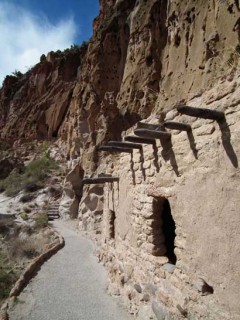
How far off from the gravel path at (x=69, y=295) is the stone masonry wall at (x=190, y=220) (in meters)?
0.58

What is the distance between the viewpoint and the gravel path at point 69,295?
5.54 meters

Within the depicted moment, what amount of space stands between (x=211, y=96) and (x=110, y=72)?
53.2 feet

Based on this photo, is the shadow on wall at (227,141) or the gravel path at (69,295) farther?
the gravel path at (69,295)

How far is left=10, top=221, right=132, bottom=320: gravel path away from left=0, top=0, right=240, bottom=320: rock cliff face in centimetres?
39

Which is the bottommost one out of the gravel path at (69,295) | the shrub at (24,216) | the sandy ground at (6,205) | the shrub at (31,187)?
the gravel path at (69,295)

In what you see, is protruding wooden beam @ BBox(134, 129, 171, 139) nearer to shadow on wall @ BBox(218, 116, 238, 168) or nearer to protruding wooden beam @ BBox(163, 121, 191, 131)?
protruding wooden beam @ BBox(163, 121, 191, 131)

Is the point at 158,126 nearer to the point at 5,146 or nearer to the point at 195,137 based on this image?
the point at 195,137

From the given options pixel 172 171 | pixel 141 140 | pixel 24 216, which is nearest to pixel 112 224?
pixel 141 140

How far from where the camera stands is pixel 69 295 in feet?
21.2

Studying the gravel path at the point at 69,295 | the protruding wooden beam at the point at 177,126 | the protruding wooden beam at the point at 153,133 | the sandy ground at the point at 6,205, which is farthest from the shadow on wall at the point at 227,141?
the sandy ground at the point at 6,205

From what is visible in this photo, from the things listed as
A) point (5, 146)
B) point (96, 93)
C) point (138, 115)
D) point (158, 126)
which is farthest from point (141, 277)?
point (5, 146)

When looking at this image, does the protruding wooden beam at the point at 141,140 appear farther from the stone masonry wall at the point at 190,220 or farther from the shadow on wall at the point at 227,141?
the shadow on wall at the point at 227,141

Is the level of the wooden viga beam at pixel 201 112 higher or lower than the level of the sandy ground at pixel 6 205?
lower

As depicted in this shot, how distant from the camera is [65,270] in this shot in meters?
8.34
